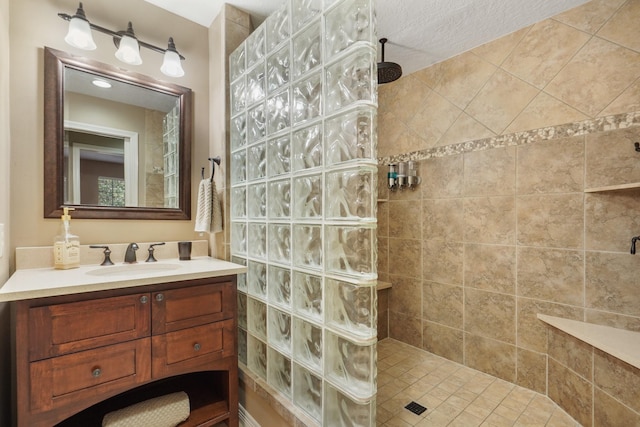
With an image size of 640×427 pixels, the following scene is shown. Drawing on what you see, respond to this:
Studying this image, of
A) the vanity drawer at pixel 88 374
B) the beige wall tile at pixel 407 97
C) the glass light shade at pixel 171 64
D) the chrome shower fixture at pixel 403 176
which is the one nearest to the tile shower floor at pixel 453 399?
the vanity drawer at pixel 88 374

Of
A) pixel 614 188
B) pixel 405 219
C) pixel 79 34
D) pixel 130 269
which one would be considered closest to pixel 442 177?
pixel 405 219

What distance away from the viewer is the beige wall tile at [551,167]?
164cm

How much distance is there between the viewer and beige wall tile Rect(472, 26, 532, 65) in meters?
1.86

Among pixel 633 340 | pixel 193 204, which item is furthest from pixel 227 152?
pixel 633 340

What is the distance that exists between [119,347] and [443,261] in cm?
212

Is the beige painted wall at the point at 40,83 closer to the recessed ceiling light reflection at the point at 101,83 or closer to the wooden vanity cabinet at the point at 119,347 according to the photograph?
the recessed ceiling light reflection at the point at 101,83

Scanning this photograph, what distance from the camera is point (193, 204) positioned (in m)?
1.86

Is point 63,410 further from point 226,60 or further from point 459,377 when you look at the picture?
point 459,377

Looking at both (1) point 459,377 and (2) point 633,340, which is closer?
(2) point 633,340

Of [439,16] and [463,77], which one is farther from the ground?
[439,16]

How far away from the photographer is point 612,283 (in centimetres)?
152

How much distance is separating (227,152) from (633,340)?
2381mm

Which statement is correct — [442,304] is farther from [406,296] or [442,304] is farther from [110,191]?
[110,191]

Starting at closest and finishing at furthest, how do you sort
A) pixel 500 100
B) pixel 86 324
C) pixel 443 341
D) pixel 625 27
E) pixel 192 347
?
pixel 86 324 < pixel 192 347 < pixel 625 27 < pixel 500 100 < pixel 443 341
